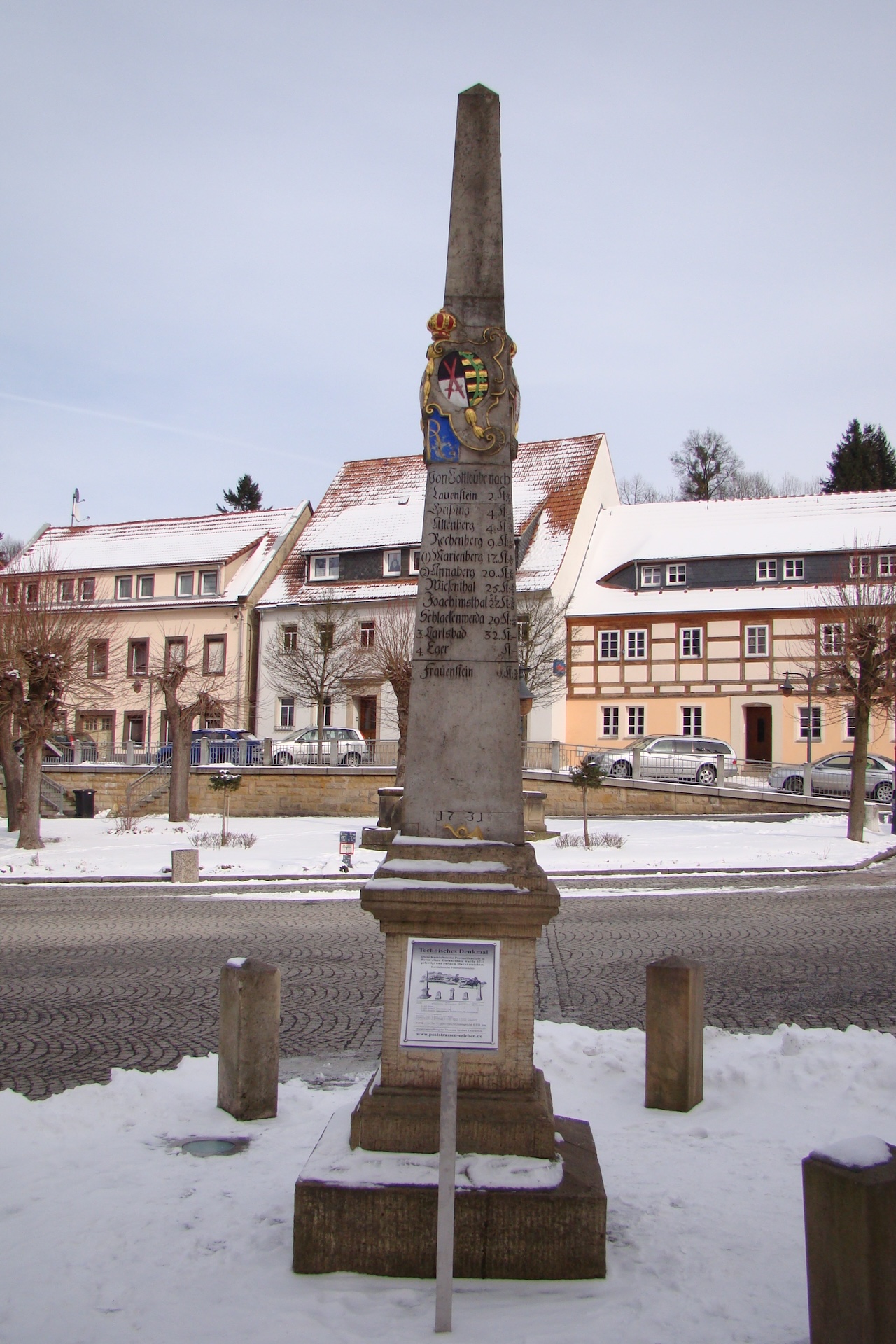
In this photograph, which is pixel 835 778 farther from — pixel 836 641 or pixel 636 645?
pixel 636 645

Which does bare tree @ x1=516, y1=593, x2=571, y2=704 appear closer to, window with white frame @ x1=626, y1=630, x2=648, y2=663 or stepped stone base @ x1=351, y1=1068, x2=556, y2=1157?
window with white frame @ x1=626, y1=630, x2=648, y2=663

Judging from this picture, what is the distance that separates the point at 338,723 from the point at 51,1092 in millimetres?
35952

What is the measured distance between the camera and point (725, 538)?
1549 inches

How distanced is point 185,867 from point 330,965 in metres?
7.94

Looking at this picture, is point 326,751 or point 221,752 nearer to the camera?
point 221,752

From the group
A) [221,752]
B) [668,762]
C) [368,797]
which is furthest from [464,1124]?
[221,752]

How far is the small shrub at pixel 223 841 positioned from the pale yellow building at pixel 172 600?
18.6 metres

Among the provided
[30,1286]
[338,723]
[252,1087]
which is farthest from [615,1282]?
[338,723]

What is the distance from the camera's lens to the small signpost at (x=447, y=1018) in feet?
10.5

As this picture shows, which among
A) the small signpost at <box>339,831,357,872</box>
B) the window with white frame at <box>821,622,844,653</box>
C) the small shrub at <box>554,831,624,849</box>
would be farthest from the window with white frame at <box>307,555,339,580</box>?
the small signpost at <box>339,831,357,872</box>

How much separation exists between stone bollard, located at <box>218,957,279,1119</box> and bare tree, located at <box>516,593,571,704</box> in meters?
26.8

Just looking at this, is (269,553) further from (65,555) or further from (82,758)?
(82,758)

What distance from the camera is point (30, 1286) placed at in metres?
3.43

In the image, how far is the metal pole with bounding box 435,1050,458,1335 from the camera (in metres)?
3.18
